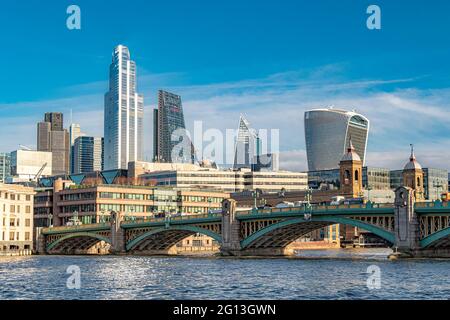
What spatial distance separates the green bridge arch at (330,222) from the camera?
122075 mm

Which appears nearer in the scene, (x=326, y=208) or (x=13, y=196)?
(x=326, y=208)

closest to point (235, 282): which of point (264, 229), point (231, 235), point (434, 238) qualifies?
point (434, 238)

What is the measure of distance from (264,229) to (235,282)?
54131 millimetres

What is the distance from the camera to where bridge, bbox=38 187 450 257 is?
11875 centimetres

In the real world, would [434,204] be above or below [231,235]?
above

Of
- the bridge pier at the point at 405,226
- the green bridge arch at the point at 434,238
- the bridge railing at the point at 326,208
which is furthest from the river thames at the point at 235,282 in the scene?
the bridge railing at the point at 326,208

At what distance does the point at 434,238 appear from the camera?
115875 millimetres

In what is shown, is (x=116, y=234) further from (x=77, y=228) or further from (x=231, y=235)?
(x=231, y=235)

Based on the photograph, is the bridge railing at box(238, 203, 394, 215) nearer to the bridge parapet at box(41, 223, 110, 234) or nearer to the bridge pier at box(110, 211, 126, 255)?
the bridge pier at box(110, 211, 126, 255)
